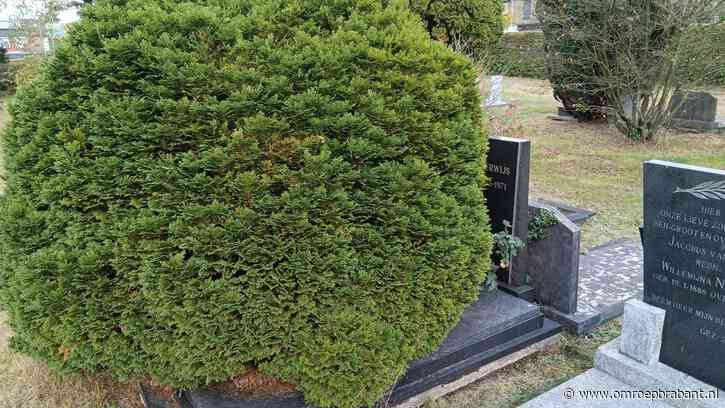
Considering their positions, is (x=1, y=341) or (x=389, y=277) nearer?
(x=389, y=277)

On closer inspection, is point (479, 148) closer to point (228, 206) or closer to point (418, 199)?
point (418, 199)

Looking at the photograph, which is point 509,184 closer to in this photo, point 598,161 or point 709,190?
point 709,190

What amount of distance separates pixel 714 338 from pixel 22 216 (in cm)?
372

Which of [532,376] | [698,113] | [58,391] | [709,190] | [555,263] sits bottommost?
[532,376]

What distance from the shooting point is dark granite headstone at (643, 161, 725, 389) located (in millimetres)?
2836

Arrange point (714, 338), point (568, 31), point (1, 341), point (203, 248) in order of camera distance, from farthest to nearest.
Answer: point (568, 31) < point (1, 341) < point (714, 338) < point (203, 248)

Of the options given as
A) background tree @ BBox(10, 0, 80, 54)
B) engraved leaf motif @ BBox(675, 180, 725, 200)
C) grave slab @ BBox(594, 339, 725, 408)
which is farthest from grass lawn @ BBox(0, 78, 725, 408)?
background tree @ BBox(10, 0, 80, 54)

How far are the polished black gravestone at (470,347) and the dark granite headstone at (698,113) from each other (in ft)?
33.4

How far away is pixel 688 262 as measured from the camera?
297 cm

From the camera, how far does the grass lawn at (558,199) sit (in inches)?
125

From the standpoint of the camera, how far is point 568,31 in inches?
404

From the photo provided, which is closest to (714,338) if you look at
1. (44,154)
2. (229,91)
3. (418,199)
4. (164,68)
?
(418,199)

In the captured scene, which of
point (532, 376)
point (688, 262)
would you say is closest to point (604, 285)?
point (532, 376)

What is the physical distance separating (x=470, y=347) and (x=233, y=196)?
6.04 ft
